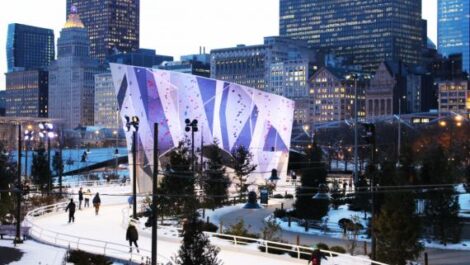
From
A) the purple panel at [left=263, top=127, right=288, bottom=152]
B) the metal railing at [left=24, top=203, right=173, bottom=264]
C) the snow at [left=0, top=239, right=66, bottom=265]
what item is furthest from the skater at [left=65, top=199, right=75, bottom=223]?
the purple panel at [left=263, top=127, right=288, bottom=152]

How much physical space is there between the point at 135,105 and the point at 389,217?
36.8 m

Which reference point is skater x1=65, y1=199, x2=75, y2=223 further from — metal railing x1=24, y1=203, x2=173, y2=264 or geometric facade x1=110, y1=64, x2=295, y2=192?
geometric facade x1=110, y1=64, x2=295, y2=192

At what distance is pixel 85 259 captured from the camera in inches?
1130

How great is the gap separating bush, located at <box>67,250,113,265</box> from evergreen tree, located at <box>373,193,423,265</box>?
10.5m

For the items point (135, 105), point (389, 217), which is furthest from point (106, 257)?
point (135, 105)

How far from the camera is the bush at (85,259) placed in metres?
28.6

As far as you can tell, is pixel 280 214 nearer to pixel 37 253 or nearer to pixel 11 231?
pixel 11 231

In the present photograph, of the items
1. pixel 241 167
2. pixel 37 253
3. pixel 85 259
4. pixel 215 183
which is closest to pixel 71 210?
pixel 37 253

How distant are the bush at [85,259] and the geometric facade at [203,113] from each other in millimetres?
29709

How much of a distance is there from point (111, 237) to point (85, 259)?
8596 millimetres

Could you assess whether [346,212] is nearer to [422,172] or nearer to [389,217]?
[422,172]

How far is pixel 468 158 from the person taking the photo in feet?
314

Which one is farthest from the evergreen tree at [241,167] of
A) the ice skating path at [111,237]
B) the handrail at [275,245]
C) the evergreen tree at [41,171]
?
the handrail at [275,245]

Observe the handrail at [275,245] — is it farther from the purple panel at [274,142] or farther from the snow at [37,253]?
the purple panel at [274,142]
